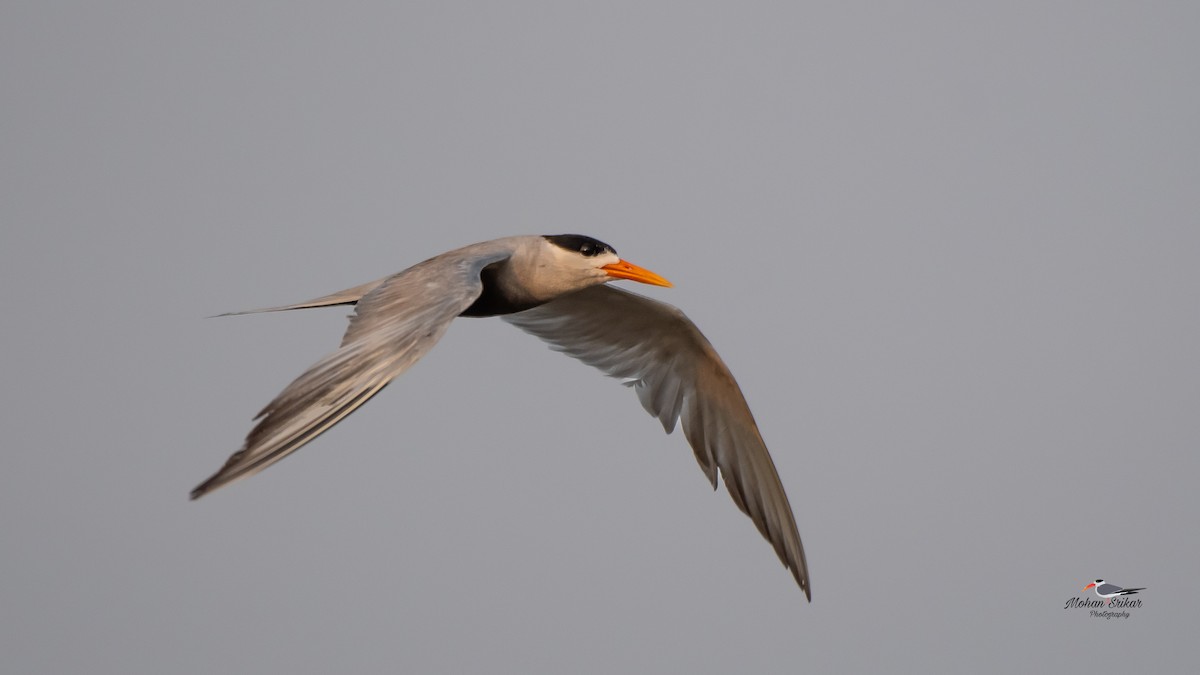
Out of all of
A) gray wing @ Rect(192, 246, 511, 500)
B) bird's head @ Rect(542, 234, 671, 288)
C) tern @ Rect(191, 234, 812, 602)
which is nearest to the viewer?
gray wing @ Rect(192, 246, 511, 500)

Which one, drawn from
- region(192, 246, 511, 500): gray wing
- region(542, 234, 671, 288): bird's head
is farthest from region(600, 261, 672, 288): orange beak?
region(192, 246, 511, 500): gray wing

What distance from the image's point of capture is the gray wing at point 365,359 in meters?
3.71

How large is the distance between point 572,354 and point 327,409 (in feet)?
11.6

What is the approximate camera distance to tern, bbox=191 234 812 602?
3922mm

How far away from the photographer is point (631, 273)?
6047mm

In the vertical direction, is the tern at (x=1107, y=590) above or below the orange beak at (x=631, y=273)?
below

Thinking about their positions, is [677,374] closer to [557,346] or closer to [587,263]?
[557,346]

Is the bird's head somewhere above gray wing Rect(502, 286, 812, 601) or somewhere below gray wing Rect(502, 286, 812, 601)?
above

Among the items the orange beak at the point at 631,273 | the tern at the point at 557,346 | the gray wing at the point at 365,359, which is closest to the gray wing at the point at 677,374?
the tern at the point at 557,346

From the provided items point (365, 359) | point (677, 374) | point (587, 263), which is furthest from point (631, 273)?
point (365, 359)

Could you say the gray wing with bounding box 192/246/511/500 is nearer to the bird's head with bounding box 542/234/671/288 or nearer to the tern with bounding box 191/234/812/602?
the tern with bounding box 191/234/812/602

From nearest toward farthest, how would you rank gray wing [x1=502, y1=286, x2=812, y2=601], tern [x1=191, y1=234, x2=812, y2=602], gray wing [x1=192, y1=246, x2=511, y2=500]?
gray wing [x1=192, y1=246, x2=511, y2=500] → tern [x1=191, y1=234, x2=812, y2=602] → gray wing [x1=502, y1=286, x2=812, y2=601]

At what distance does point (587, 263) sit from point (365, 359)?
78.9 inches

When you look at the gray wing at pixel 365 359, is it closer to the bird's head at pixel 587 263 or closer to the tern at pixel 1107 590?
the bird's head at pixel 587 263
